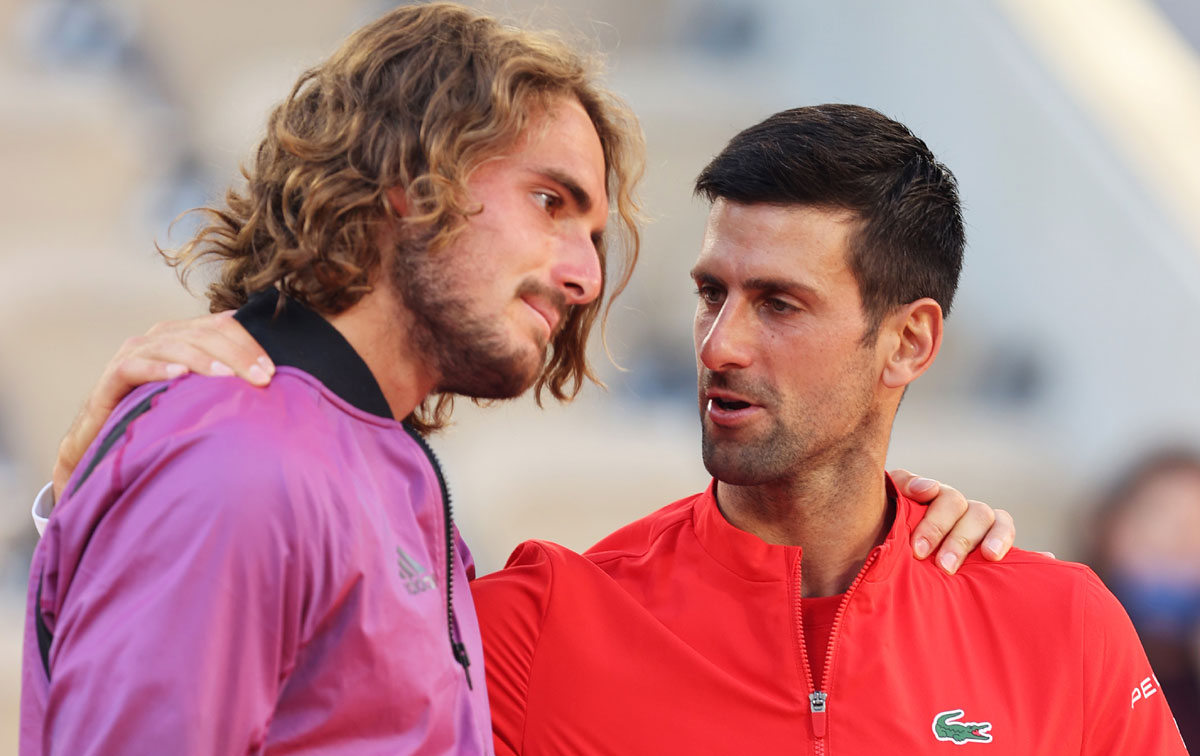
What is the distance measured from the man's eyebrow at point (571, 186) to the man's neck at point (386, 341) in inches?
9.9

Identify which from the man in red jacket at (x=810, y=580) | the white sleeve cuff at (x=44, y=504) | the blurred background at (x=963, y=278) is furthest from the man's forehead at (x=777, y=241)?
the blurred background at (x=963, y=278)

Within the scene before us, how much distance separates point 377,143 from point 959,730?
119 cm

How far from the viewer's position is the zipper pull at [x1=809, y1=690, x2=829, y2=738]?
1.89 meters

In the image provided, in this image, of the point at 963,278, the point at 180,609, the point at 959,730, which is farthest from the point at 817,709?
the point at 963,278

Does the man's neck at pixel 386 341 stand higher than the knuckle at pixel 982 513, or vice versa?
the man's neck at pixel 386 341

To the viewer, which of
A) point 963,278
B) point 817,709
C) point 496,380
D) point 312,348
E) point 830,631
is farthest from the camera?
point 963,278

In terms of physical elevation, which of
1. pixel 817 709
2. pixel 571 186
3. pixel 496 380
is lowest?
pixel 817 709

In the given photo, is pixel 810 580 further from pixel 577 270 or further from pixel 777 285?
pixel 577 270

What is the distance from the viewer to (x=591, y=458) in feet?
14.3

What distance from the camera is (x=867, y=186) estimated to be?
7.24ft

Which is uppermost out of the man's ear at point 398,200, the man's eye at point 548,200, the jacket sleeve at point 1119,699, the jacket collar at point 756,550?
Answer: the man's ear at point 398,200

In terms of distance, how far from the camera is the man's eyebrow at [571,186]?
1635 mm

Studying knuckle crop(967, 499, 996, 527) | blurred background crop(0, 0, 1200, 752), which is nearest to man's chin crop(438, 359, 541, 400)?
knuckle crop(967, 499, 996, 527)

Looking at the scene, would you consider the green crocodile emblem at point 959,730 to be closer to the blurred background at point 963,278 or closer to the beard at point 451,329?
the beard at point 451,329
